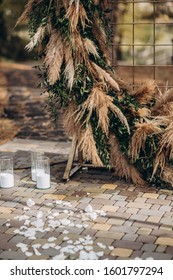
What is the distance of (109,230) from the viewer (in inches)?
189

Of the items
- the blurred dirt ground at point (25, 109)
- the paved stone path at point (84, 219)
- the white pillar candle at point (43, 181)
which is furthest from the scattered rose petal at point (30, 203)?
the blurred dirt ground at point (25, 109)

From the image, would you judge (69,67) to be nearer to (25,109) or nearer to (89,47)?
(89,47)

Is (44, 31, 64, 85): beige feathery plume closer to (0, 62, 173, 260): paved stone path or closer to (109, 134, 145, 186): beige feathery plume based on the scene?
(109, 134, 145, 186): beige feathery plume

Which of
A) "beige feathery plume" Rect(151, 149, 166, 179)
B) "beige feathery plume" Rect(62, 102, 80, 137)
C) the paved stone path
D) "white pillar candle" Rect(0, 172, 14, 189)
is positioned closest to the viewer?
the paved stone path

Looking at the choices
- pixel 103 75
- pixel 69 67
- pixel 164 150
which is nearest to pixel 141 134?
pixel 164 150

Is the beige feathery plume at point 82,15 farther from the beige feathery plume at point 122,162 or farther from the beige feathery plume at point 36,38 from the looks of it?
the beige feathery plume at point 122,162

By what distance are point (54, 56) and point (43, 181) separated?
1.23 meters

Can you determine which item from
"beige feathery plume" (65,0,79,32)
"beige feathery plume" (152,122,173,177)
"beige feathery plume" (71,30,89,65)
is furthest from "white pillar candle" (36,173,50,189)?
"beige feathery plume" (65,0,79,32)

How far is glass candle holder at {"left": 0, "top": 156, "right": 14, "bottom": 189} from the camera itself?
5852 millimetres

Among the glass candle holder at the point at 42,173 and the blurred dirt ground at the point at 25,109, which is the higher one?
the blurred dirt ground at the point at 25,109

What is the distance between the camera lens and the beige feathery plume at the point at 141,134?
5664 mm

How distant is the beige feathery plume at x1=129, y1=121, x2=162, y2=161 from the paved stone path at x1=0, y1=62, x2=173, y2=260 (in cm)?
40
